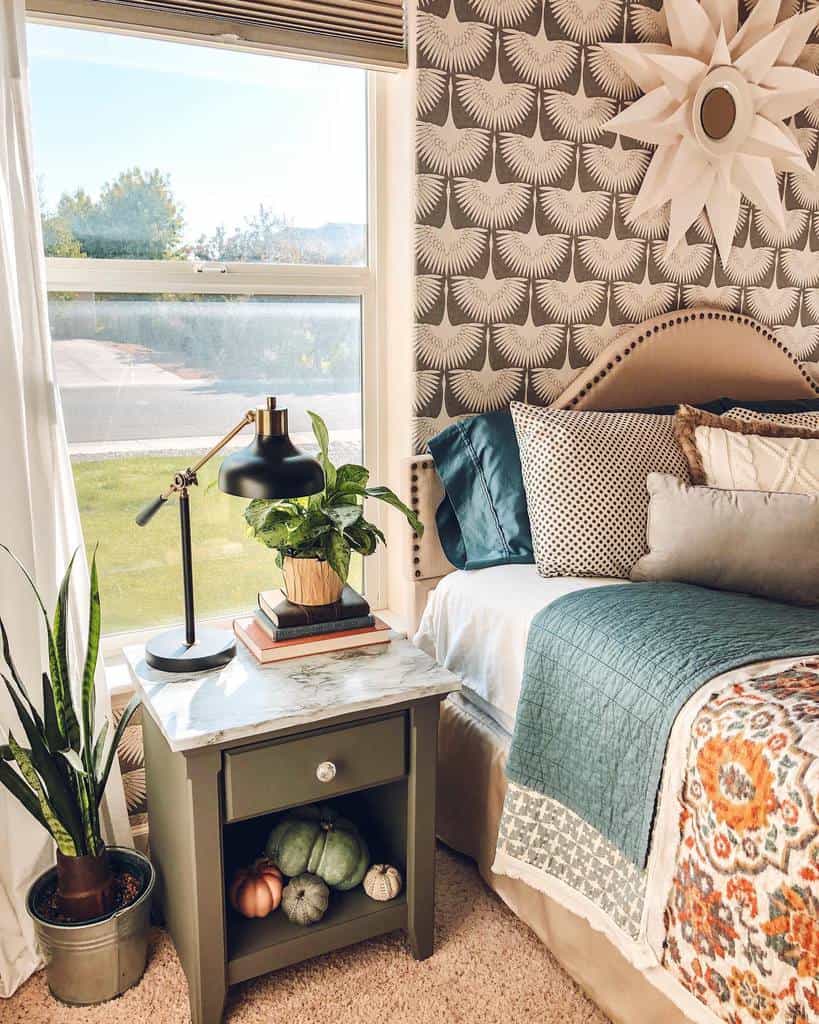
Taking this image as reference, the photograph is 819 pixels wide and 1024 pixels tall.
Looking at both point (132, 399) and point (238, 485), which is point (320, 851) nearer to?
point (238, 485)

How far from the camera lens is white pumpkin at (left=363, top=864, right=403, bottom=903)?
1.83 m

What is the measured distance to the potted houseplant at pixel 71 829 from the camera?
1621mm

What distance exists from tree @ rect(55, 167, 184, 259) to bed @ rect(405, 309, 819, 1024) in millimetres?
816

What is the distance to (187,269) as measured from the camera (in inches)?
83.9

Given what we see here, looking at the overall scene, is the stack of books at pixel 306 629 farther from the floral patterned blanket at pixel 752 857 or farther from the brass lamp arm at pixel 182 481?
the floral patterned blanket at pixel 752 857

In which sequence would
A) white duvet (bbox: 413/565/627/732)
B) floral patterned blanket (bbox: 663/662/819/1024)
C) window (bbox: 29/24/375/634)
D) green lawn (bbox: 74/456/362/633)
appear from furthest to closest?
green lawn (bbox: 74/456/362/633) → window (bbox: 29/24/375/634) → white duvet (bbox: 413/565/627/732) → floral patterned blanket (bbox: 663/662/819/1024)

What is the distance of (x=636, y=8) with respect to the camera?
246 centimetres

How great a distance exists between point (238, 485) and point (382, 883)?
87 cm

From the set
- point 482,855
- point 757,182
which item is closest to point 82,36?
point 757,182

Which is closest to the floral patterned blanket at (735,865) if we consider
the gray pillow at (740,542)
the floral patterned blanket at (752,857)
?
the floral patterned blanket at (752,857)

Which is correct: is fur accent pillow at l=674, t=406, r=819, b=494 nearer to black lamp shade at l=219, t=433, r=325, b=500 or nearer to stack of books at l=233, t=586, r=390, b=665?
stack of books at l=233, t=586, r=390, b=665

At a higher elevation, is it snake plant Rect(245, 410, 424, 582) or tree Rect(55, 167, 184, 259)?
tree Rect(55, 167, 184, 259)

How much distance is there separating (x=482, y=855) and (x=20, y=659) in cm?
109

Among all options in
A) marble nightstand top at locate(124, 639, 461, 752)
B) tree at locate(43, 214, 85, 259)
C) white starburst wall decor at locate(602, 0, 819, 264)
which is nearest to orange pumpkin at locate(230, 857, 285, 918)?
marble nightstand top at locate(124, 639, 461, 752)
